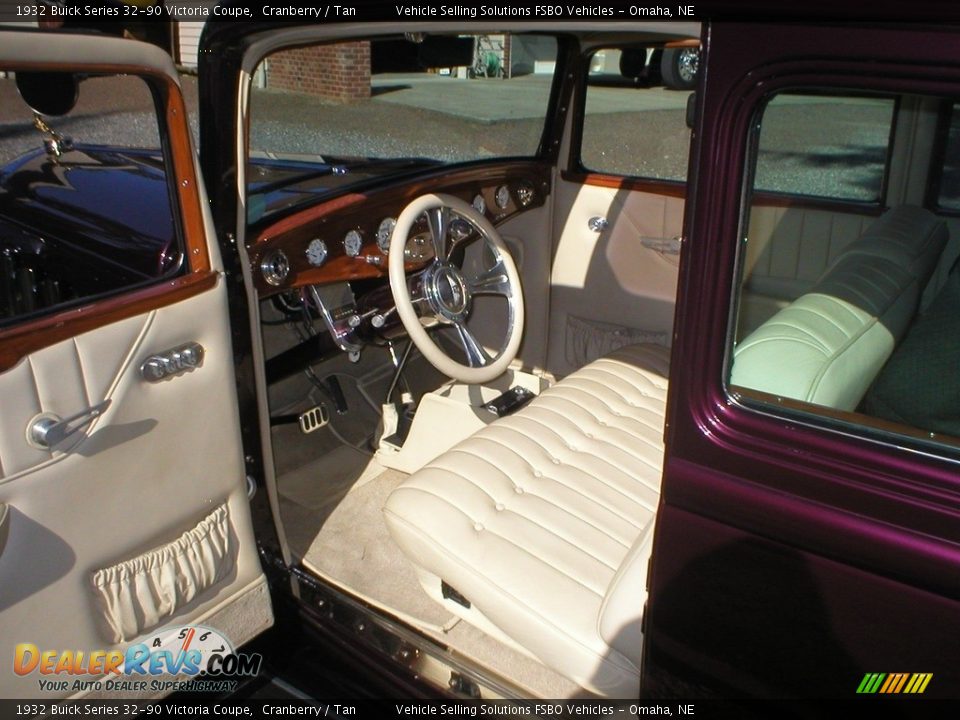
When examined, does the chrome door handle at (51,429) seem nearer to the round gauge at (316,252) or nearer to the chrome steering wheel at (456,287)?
the round gauge at (316,252)

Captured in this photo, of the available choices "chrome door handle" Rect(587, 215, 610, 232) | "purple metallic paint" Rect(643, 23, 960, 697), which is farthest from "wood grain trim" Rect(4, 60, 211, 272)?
"chrome door handle" Rect(587, 215, 610, 232)

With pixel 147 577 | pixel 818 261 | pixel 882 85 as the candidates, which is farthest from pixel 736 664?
pixel 147 577

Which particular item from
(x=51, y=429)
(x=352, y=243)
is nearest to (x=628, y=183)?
(x=352, y=243)

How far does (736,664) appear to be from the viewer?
4.17ft

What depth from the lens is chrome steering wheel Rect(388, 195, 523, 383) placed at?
246cm

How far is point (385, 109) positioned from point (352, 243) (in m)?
9.70

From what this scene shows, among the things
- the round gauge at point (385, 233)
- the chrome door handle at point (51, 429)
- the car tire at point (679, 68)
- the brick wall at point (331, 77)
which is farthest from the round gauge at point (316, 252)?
the brick wall at point (331, 77)

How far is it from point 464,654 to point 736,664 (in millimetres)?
838

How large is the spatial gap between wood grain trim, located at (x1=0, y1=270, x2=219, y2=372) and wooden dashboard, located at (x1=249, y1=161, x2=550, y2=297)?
0.40 meters

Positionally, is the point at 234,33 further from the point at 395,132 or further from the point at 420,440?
the point at 395,132

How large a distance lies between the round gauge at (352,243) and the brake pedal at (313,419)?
66 centimetres

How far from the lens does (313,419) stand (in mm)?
2891

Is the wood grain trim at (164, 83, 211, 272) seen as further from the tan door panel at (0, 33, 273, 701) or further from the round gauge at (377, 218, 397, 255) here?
the round gauge at (377, 218, 397, 255)

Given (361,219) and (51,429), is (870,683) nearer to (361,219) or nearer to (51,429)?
(51,429)
